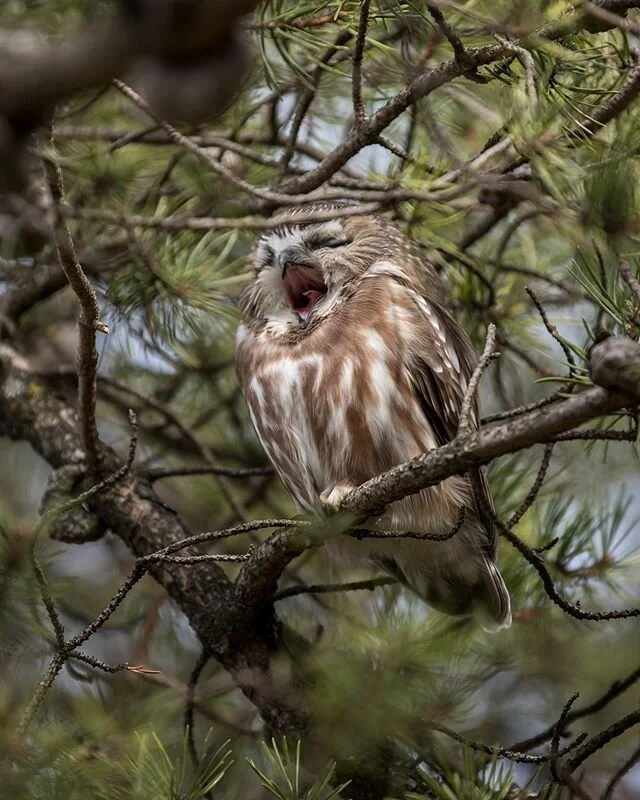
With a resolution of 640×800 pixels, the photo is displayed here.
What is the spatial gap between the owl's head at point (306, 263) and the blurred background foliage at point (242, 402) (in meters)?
0.13

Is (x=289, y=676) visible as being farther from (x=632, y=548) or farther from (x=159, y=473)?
(x=632, y=548)

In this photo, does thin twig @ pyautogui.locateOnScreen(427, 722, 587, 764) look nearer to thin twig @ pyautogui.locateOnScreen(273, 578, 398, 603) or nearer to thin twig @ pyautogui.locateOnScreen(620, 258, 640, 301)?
thin twig @ pyautogui.locateOnScreen(273, 578, 398, 603)

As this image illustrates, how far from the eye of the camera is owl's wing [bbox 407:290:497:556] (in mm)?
2912

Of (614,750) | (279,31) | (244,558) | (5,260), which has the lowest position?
(244,558)

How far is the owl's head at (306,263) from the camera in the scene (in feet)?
10.4

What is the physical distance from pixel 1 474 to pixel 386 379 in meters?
2.40

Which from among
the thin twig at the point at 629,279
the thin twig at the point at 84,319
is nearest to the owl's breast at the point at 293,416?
the thin twig at the point at 84,319

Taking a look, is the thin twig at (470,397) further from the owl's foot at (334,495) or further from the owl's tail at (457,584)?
the owl's tail at (457,584)

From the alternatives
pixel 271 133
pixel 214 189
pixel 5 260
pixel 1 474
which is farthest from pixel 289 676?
pixel 1 474

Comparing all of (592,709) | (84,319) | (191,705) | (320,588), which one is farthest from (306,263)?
(592,709)

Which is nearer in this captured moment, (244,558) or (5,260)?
(244,558)

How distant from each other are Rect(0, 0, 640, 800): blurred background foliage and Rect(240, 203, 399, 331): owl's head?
13 cm

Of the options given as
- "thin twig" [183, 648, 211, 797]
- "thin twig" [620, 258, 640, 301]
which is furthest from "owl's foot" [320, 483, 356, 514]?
"thin twig" [620, 258, 640, 301]

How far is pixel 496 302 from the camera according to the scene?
3404 mm
